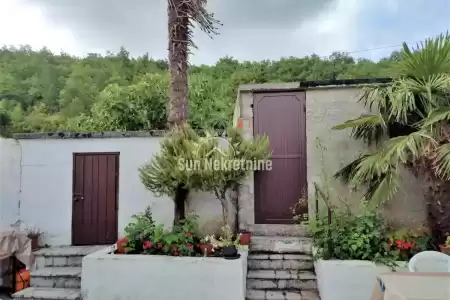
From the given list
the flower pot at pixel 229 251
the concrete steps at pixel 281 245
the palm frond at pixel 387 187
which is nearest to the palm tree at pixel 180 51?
the flower pot at pixel 229 251

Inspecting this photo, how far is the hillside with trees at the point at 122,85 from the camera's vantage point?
495 inches

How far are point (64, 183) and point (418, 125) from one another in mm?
6608

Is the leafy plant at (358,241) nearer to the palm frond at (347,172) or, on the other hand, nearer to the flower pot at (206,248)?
the palm frond at (347,172)

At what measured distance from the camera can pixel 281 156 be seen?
7035 millimetres

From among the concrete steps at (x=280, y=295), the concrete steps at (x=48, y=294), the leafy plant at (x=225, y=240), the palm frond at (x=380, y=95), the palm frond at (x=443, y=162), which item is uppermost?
the palm frond at (x=380, y=95)

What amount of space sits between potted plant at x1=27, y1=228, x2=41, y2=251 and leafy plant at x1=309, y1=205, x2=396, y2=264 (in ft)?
17.2

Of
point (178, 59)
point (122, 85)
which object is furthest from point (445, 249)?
point (122, 85)

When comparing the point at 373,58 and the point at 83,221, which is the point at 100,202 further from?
the point at 373,58

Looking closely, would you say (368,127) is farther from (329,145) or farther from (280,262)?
(280,262)

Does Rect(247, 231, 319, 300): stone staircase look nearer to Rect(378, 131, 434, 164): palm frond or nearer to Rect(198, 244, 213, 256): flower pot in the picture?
Rect(198, 244, 213, 256): flower pot

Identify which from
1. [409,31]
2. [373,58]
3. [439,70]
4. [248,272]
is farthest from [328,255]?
[373,58]

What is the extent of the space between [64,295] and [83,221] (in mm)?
1794

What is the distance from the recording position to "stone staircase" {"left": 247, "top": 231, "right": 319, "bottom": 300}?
512 centimetres

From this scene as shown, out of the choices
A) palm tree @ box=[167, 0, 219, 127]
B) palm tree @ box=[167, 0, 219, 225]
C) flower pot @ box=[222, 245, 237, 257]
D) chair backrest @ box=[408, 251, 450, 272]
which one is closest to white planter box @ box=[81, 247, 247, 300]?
flower pot @ box=[222, 245, 237, 257]
